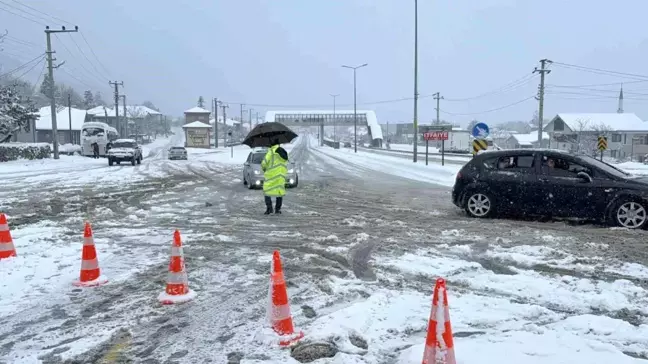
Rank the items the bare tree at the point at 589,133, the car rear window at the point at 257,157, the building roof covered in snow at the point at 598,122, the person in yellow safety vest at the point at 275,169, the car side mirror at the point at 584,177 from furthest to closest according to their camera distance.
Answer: the building roof covered in snow at the point at 598,122 → the bare tree at the point at 589,133 → the car rear window at the point at 257,157 → the person in yellow safety vest at the point at 275,169 → the car side mirror at the point at 584,177

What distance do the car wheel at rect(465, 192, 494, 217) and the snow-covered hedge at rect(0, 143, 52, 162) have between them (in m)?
33.5

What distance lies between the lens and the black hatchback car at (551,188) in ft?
30.1

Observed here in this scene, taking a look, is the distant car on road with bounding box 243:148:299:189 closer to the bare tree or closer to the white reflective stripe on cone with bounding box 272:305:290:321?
the white reflective stripe on cone with bounding box 272:305:290:321

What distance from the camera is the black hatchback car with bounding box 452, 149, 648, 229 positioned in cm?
918

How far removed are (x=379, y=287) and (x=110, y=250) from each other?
4472mm

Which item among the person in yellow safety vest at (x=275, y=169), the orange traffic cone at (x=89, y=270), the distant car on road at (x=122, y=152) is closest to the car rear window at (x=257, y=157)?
the person in yellow safety vest at (x=275, y=169)

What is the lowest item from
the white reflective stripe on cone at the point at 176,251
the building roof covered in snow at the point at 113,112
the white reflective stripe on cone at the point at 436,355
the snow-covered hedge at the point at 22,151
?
the white reflective stripe on cone at the point at 436,355

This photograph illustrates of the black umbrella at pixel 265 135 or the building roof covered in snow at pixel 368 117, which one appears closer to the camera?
the black umbrella at pixel 265 135

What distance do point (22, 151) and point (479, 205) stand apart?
34909 millimetres

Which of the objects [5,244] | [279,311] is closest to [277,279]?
[279,311]

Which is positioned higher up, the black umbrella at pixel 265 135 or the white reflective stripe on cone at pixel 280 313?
the black umbrella at pixel 265 135

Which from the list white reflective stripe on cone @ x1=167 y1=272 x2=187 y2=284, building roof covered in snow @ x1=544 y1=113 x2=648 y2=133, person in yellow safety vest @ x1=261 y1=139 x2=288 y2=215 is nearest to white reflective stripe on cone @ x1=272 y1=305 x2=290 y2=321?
white reflective stripe on cone @ x1=167 y1=272 x2=187 y2=284

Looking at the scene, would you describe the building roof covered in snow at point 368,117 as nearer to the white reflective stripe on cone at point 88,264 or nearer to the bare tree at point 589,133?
the bare tree at point 589,133

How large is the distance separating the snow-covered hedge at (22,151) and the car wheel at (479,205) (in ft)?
110
